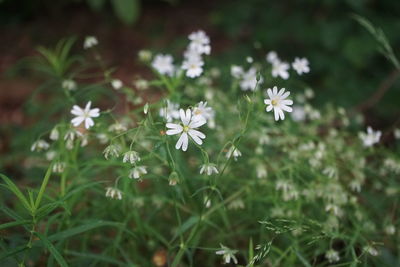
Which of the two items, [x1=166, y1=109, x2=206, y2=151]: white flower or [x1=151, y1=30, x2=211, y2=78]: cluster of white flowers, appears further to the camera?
[x1=151, y1=30, x2=211, y2=78]: cluster of white flowers

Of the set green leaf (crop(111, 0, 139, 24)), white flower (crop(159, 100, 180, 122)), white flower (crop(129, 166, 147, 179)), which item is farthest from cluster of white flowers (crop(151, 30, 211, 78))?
green leaf (crop(111, 0, 139, 24))

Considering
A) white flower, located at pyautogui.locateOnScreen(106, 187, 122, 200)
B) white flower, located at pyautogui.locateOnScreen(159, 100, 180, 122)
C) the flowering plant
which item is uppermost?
white flower, located at pyautogui.locateOnScreen(159, 100, 180, 122)

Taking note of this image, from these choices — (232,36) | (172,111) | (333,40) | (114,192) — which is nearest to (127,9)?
(232,36)

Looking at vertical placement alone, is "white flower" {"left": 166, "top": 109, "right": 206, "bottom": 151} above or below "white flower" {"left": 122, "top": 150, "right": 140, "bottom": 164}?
above

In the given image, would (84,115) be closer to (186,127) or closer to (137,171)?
(137,171)

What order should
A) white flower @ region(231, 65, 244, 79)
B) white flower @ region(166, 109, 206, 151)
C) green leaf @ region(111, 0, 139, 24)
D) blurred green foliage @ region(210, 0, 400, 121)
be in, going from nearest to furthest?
white flower @ region(166, 109, 206, 151), white flower @ region(231, 65, 244, 79), blurred green foliage @ region(210, 0, 400, 121), green leaf @ region(111, 0, 139, 24)

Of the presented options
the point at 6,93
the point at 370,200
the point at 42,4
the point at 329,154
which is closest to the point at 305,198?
the point at 329,154

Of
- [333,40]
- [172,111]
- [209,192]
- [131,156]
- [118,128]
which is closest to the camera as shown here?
[131,156]

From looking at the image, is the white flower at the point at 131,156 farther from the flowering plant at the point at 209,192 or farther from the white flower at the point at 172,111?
the white flower at the point at 172,111

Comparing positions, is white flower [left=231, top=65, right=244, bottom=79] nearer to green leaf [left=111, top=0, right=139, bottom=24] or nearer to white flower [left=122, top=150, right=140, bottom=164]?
white flower [left=122, top=150, right=140, bottom=164]
